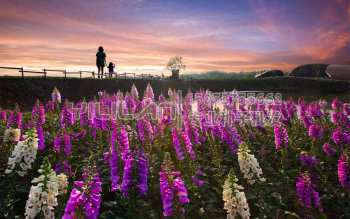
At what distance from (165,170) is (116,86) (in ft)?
97.1

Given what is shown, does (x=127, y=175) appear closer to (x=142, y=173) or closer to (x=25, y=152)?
(x=142, y=173)

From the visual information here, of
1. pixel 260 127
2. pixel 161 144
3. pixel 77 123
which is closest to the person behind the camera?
pixel 161 144

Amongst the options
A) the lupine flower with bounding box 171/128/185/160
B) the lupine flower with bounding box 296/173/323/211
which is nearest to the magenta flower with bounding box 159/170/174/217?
the lupine flower with bounding box 296/173/323/211

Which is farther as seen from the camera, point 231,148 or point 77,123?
point 77,123

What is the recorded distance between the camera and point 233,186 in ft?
13.6

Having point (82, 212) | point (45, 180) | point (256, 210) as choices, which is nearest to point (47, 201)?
point (45, 180)

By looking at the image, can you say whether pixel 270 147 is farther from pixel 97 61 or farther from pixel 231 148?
pixel 97 61

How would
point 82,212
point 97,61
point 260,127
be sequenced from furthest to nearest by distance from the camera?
point 97,61
point 260,127
point 82,212

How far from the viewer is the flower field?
4.10 meters

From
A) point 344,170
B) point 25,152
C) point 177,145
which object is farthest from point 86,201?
point 344,170

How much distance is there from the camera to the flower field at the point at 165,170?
4.10m

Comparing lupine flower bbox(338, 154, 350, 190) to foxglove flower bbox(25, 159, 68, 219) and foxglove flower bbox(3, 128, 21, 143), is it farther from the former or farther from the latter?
foxglove flower bbox(3, 128, 21, 143)

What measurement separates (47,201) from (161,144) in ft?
13.8

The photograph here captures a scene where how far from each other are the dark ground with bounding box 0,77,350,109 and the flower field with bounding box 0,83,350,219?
1457 cm
